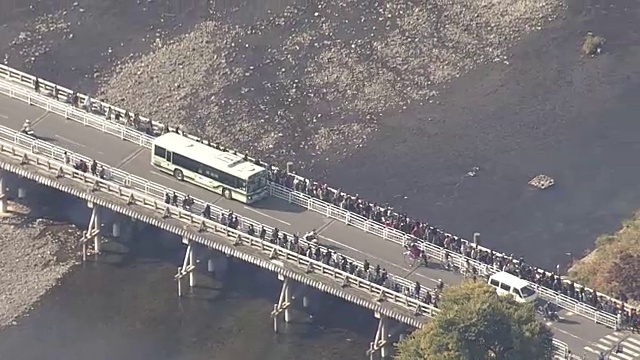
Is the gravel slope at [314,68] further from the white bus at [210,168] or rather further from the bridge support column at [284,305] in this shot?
the bridge support column at [284,305]

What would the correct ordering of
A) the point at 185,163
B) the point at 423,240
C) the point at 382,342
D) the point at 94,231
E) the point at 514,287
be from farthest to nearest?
the point at 94,231 < the point at 185,163 < the point at 423,240 < the point at 382,342 < the point at 514,287

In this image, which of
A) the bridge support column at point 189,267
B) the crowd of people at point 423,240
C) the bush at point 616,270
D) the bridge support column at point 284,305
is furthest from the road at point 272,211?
the bush at point 616,270

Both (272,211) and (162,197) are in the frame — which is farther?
(162,197)

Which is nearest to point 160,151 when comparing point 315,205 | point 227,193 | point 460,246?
point 227,193

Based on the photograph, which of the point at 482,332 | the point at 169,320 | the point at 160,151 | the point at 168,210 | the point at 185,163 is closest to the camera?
the point at 482,332

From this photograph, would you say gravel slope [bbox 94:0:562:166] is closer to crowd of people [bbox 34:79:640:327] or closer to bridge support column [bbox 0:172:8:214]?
crowd of people [bbox 34:79:640:327]

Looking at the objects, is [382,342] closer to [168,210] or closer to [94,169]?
[168,210]

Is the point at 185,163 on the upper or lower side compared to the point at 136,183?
upper

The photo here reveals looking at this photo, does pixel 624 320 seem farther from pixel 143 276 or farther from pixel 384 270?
pixel 143 276
